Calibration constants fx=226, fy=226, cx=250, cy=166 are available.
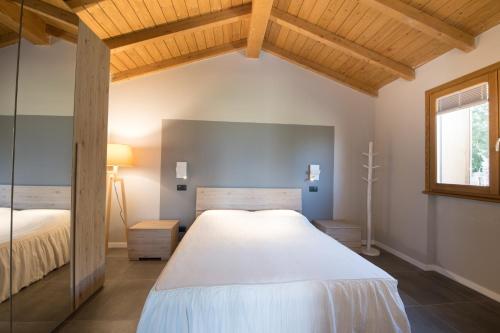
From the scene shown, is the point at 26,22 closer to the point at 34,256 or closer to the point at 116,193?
the point at 34,256

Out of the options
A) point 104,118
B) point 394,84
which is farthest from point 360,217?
point 104,118

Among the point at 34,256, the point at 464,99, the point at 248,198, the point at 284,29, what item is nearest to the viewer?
the point at 34,256

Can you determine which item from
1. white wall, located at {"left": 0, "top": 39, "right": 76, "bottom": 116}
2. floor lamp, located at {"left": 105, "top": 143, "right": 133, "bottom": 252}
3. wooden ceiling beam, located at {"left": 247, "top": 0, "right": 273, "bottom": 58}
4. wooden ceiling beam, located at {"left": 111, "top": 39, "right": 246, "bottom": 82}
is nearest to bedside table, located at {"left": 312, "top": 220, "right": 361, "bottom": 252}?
wooden ceiling beam, located at {"left": 247, "top": 0, "right": 273, "bottom": 58}

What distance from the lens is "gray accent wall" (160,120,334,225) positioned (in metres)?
3.53

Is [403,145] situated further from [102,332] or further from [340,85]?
[102,332]

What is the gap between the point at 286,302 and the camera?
135 cm

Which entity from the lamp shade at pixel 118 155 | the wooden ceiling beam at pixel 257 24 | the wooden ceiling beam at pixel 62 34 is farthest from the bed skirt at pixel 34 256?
the wooden ceiling beam at pixel 257 24

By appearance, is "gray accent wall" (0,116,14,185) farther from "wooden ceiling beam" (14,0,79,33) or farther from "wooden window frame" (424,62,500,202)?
"wooden window frame" (424,62,500,202)

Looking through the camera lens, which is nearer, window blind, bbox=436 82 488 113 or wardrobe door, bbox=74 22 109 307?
wardrobe door, bbox=74 22 109 307

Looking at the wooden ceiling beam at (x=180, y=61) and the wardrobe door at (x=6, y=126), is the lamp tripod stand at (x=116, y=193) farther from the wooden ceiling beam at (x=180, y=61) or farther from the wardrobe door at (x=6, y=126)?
the wardrobe door at (x=6, y=126)

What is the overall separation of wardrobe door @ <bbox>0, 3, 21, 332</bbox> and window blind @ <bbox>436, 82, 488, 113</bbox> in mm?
4011

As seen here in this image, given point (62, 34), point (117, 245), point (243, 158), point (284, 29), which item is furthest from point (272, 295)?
point (284, 29)

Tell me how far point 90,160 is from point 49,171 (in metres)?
0.36

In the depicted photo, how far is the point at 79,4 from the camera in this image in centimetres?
209
